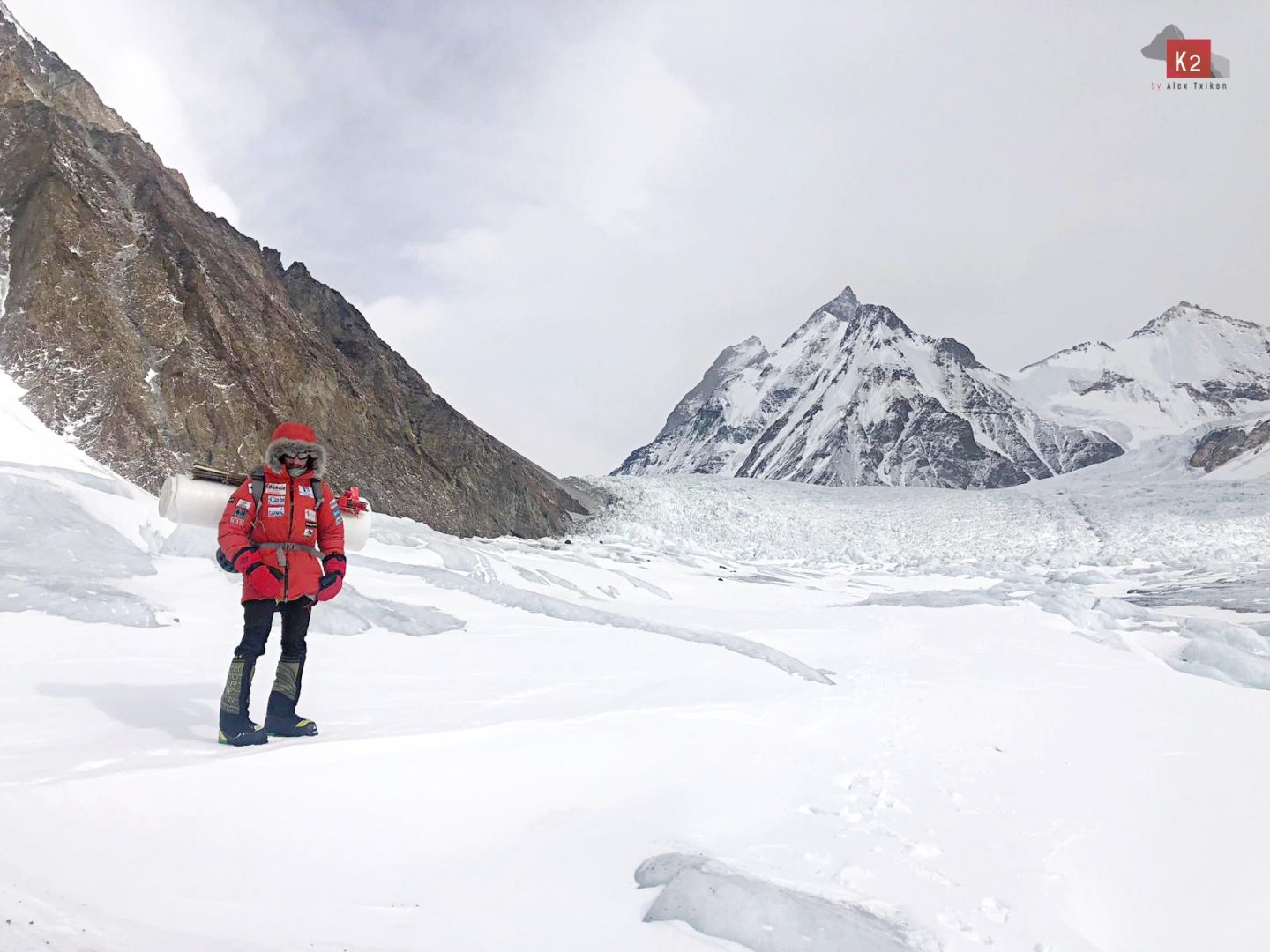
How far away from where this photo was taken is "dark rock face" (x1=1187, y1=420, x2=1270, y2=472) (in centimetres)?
6819

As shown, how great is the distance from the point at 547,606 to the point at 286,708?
600 cm

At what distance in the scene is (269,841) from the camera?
8.79ft

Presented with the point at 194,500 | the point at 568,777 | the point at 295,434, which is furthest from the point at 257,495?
the point at 568,777

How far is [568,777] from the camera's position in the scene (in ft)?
12.6

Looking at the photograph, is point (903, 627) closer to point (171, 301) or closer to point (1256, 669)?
point (1256, 669)

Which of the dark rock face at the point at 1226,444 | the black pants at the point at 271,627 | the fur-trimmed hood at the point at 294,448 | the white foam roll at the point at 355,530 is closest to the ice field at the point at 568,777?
the black pants at the point at 271,627

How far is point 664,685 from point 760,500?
3897cm

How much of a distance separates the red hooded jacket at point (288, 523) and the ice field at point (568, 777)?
888 millimetres

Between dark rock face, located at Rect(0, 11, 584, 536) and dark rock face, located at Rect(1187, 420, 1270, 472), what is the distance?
66.7 meters

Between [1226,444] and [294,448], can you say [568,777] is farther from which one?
[1226,444]

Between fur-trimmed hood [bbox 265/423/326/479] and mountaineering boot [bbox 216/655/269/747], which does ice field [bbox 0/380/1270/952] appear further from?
fur-trimmed hood [bbox 265/423/326/479]

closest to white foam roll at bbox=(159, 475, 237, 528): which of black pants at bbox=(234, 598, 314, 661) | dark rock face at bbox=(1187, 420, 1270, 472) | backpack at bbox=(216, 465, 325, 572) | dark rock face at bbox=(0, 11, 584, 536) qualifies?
backpack at bbox=(216, 465, 325, 572)

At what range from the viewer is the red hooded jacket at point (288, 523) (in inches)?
153

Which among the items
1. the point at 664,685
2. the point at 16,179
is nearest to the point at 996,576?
the point at 664,685
